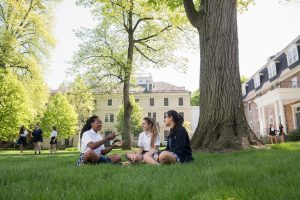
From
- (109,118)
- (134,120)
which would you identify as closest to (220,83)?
(134,120)

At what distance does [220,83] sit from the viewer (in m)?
9.01

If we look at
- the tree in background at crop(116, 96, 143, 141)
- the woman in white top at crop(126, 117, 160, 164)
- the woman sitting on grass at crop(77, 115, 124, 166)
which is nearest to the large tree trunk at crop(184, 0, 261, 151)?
the woman in white top at crop(126, 117, 160, 164)

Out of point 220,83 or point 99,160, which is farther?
point 220,83

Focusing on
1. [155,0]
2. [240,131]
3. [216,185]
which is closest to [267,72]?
[155,0]

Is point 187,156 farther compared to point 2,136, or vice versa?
point 2,136

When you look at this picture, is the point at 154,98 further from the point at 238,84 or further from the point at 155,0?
the point at 238,84

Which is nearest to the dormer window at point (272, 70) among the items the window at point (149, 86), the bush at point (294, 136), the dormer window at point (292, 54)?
the dormer window at point (292, 54)

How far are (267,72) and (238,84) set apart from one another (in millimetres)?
31575

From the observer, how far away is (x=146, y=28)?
931 inches

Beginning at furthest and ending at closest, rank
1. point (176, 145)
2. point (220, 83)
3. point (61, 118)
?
point (61, 118)
point (220, 83)
point (176, 145)

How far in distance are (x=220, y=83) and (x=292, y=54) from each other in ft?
80.7

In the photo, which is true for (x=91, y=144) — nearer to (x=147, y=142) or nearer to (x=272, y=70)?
(x=147, y=142)

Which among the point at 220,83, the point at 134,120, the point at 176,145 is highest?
the point at 134,120

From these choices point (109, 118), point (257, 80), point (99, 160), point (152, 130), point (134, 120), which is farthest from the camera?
point (109, 118)
